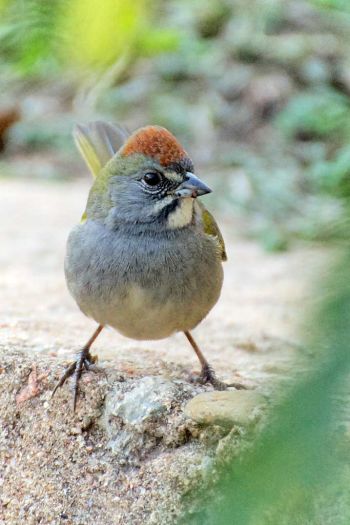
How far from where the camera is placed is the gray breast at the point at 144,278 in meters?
2.80

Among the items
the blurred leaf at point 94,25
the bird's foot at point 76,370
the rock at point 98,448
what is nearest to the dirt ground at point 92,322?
the bird's foot at point 76,370

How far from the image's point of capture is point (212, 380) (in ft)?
9.34

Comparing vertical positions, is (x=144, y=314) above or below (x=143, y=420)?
above

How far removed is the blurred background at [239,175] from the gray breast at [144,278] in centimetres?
30

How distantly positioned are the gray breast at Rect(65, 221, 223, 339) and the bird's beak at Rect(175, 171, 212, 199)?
139 mm

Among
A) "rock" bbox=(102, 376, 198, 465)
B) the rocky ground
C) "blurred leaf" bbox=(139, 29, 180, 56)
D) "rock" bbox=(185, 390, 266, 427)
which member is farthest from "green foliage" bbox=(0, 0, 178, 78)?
"rock" bbox=(102, 376, 198, 465)

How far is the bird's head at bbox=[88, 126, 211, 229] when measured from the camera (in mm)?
→ 2928

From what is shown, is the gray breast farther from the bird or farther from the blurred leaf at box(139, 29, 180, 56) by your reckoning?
the blurred leaf at box(139, 29, 180, 56)

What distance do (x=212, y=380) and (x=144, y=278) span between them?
43 cm

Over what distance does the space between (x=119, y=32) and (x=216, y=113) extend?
7984mm

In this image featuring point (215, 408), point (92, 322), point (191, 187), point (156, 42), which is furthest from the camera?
point (92, 322)

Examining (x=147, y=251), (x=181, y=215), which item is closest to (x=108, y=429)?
(x=147, y=251)

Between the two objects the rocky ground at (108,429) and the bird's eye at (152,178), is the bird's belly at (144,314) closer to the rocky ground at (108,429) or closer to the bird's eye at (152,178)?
the rocky ground at (108,429)

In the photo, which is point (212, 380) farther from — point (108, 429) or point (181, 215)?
point (181, 215)
